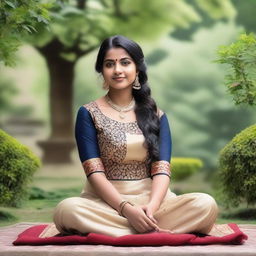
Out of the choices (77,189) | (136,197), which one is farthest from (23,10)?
(77,189)

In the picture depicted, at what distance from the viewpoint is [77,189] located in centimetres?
976

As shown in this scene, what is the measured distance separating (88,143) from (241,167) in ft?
7.19

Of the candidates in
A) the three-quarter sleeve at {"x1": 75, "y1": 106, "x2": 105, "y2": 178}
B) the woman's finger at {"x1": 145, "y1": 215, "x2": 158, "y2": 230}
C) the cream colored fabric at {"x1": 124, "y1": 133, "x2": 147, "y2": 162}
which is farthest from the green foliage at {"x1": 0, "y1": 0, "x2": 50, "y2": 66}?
the woman's finger at {"x1": 145, "y1": 215, "x2": 158, "y2": 230}

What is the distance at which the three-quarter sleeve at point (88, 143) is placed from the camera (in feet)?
13.3

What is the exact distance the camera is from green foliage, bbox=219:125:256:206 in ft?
19.0

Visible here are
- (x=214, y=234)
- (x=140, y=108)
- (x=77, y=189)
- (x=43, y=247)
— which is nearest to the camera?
(x=43, y=247)

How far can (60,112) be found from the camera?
35.3 ft

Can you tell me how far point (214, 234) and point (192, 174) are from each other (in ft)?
20.0

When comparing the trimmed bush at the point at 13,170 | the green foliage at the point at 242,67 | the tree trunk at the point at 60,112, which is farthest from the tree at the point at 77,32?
the green foliage at the point at 242,67

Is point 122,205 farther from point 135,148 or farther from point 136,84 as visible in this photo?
point 136,84

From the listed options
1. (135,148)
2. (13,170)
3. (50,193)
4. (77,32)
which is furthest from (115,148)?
(77,32)

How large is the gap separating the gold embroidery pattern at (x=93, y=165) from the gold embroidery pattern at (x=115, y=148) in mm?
110

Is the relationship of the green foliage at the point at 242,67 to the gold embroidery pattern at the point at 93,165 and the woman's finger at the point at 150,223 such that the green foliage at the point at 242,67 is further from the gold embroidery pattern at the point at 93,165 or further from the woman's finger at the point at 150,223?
the woman's finger at the point at 150,223

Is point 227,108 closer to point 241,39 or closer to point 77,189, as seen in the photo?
point 77,189
